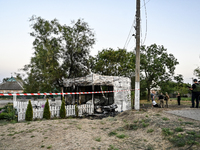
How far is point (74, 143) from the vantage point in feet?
18.6

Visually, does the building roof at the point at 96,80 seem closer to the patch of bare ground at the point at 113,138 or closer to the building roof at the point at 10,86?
the patch of bare ground at the point at 113,138

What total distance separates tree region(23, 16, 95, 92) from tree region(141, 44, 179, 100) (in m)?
13.1

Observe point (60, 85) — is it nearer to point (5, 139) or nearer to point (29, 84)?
point (29, 84)

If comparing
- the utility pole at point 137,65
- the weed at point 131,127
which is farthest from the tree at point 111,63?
the weed at point 131,127

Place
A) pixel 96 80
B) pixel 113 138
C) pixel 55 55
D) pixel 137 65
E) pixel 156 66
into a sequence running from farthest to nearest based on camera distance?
pixel 156 66 → pixel 55 55 → pixel 96 80 → pixel 137 65 → pixel 113 138

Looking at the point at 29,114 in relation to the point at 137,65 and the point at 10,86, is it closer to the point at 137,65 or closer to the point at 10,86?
the point at 137,65

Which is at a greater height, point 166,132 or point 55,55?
point 55,55

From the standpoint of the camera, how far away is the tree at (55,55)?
59.9 ft

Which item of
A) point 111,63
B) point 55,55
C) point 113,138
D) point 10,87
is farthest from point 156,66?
point 10,87

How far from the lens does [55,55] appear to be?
1916cm

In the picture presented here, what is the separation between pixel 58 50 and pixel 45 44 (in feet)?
5.27

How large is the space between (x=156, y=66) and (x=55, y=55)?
1796cm

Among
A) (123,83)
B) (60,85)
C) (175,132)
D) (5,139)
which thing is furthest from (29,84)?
(175,132)

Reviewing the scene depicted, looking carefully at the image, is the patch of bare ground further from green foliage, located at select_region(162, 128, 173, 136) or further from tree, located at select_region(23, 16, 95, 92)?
tree, located at select_region(23, 16, 95, 92)
